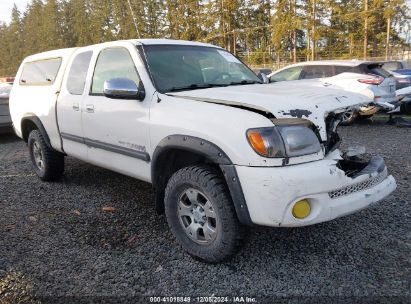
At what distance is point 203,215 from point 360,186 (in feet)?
3.85

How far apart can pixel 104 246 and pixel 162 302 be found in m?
1.00

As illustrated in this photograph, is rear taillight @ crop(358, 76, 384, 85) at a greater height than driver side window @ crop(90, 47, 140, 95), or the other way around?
driver side window @ crop(90, 47, 140, 95)

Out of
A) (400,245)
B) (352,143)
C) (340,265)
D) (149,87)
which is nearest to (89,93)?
(149,87)

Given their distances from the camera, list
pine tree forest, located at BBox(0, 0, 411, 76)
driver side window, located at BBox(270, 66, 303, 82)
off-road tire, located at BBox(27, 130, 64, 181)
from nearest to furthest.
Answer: off-road tire, located at BBox(27, 130, 64, 181) → driver side window, located at BBox(270, 66, 303, 82) → pine tree forest, located at BBox(0, 0, 411, 76)

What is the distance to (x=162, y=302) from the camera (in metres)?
2.66

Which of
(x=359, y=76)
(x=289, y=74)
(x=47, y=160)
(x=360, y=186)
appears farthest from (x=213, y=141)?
(x=289, y=74)

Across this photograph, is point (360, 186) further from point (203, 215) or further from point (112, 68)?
point (112, 68)

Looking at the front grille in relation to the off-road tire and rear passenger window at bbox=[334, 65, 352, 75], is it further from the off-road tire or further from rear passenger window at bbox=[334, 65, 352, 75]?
rear passenger window at bbox=[334, 65, 352, 75]

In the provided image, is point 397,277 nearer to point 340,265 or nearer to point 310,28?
point 340,265

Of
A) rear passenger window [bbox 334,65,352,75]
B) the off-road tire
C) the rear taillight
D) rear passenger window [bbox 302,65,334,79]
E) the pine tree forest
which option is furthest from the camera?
the pine tree forest

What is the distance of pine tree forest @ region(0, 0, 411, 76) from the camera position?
32.0 metres

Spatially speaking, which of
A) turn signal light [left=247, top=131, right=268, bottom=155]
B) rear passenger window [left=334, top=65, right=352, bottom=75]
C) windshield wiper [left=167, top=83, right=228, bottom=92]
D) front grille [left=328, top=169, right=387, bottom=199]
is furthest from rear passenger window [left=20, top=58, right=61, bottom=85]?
rear passenger window [left=334, top=65, right=352, bottom=75]

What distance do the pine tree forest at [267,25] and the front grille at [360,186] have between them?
2152 centimetres

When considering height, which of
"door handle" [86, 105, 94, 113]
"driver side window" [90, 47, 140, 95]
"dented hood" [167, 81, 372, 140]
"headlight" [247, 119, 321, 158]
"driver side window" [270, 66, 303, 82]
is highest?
"driver side window" [90, 47, 140, 95]
